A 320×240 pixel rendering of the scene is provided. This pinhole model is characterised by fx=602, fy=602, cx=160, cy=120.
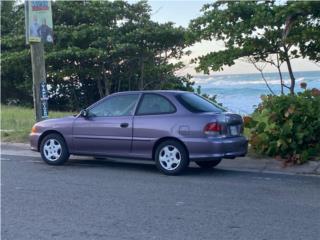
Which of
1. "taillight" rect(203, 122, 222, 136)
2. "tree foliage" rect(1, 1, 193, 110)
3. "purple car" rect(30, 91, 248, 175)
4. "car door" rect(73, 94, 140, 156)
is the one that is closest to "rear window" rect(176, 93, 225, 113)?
"purple car" rect(30, 91, 248, 175)

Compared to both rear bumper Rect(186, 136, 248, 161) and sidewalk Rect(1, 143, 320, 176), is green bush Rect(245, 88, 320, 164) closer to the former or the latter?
sidewalk Rect(1, 143, 320, 176)

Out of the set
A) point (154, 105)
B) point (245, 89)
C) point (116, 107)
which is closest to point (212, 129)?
point (154, 105)

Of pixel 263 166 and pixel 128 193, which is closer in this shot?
pixel 128 193

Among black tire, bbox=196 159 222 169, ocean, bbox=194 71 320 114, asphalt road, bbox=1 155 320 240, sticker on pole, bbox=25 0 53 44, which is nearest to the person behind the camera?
asphalt road, bbox=1 155 320 240

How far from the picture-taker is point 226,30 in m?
13.2

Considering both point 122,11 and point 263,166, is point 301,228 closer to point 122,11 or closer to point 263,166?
point 263,166

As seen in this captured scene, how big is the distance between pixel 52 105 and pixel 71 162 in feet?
46.0

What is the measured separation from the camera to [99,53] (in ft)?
66.2

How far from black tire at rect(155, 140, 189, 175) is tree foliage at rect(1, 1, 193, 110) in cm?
1049

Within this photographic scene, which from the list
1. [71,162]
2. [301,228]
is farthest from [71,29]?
[301,228]

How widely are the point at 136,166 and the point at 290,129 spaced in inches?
113

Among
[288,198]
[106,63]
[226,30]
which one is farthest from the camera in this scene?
[106,63]

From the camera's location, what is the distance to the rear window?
9844 mm

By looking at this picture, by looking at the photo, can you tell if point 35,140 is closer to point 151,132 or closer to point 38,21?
point 151,132
